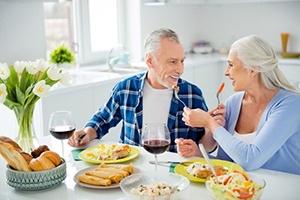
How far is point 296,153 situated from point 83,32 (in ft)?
9.30

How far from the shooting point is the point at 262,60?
2.09 metres

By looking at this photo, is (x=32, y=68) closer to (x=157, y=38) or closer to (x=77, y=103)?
(x=157, y=38)

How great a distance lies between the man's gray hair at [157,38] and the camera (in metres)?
2.36

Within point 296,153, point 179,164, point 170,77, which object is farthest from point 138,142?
point 296,153

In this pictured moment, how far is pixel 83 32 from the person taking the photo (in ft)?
14.4

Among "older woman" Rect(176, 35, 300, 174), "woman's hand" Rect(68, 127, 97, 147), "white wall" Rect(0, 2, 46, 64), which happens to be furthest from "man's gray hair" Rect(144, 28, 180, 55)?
"white wall" Rect(0, 2, 46, 64)

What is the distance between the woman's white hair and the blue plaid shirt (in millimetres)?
393

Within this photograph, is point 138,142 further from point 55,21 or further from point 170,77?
point 55,21

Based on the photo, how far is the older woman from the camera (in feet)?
6.21

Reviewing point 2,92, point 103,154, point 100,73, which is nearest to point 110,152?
point 103,154

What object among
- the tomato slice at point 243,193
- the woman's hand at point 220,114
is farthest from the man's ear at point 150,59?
the tomato slice at point 243,193

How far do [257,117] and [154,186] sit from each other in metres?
0.87

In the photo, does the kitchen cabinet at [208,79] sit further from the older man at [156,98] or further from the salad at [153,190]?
the salad at [153,190]

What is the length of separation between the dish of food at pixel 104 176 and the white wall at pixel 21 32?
2113mm
